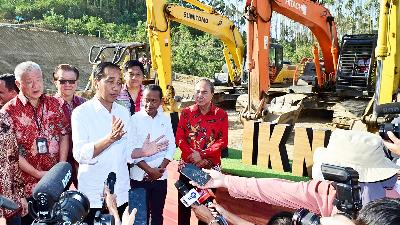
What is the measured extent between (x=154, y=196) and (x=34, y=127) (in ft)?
3.94

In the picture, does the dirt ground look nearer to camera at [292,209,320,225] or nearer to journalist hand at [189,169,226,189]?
journalist hand at [189,169,226,189]

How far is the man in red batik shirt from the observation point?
10.9 ft

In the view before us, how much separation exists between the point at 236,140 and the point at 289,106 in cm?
160

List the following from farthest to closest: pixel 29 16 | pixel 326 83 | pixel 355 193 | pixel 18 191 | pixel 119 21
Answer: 1. pixel 119 21
2. pixel 29 16
3. pixel 326 83
4. pixel 18 191
5. pixel 355 193

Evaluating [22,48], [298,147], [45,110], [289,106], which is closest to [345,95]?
[289,106]

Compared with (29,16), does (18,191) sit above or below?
below

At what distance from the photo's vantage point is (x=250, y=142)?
18.7 feet

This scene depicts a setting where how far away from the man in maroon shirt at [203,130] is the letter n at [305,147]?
4.18 feet

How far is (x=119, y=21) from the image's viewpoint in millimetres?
59469

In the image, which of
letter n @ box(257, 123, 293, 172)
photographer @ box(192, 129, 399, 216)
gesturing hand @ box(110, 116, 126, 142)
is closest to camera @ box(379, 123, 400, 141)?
photographer @ box(192, 129, 399, 216)

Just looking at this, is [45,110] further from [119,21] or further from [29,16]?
[119,21]

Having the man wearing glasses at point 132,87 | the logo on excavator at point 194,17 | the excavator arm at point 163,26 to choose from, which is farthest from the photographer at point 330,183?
the logo on excavator at point 194,17

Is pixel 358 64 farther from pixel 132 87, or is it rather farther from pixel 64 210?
pixel 64 210

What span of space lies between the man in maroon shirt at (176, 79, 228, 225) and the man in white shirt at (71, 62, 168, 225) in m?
0.95
